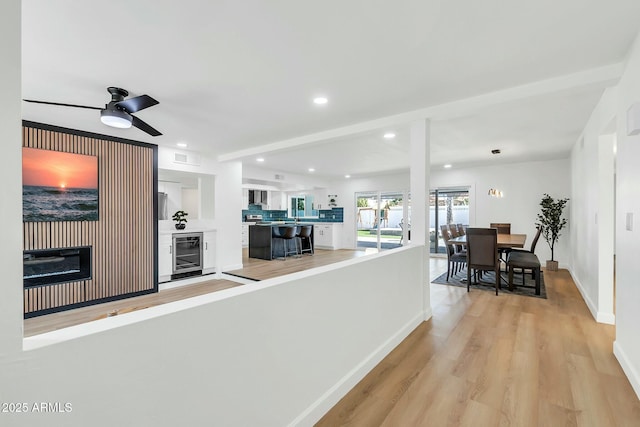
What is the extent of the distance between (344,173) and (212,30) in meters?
7.15

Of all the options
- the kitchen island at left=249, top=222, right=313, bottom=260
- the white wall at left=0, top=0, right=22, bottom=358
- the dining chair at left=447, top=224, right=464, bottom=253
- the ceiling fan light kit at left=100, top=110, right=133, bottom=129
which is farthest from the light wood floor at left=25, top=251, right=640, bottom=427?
the kitchen island at left=249, top=222, right=313, bottom=260

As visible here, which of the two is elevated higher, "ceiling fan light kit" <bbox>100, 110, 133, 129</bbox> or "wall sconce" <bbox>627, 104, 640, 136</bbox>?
"ceiling fan light kit" <bbox>100, 110, 133, 129</bbox>

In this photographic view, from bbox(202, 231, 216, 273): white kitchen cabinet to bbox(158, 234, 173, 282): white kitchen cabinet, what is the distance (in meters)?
0.64

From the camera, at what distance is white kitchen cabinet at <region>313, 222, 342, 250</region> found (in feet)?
32.1

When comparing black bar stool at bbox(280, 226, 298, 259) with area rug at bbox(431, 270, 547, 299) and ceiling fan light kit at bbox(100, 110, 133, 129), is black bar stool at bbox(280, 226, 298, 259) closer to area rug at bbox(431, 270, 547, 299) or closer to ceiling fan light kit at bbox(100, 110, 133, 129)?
area rug at bbox(431, 270, 547, 299)

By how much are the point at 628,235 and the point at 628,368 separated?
0.97 metres

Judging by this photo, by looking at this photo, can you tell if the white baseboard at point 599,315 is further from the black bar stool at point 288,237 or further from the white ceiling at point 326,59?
the black bar stool at point 288,237

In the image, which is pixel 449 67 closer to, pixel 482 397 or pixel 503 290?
pixel 482 397

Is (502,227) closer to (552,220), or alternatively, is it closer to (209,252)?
(552,220)

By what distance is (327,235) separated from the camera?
388 inches

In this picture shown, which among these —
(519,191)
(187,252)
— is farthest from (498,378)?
(519,191)

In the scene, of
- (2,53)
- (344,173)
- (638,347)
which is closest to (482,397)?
(638,347)

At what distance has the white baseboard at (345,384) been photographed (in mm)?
1656

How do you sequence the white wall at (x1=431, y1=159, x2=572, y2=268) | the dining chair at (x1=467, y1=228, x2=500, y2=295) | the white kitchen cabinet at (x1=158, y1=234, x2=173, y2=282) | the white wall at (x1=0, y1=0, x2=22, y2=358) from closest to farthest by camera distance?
the white wall at (x1=0, y1=0, x2=22, y2=358) → the dining chair at (x1=467, y1=228, x2=500, y2=295) → the white kitchen cabinet at (x1=158, y1=234, x2=173, y2=282) → the white wall at (x1=431, y1=159, x2=572, y2=268)
